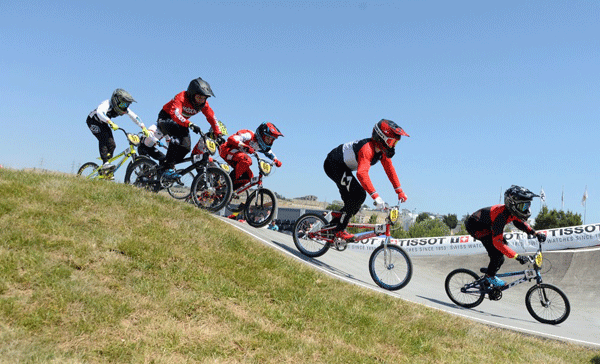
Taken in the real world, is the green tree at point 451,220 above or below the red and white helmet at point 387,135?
below

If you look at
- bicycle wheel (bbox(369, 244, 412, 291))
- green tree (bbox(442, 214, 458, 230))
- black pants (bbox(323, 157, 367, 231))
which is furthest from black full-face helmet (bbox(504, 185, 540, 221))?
green tree (bbox(442, 214, 458, 230))

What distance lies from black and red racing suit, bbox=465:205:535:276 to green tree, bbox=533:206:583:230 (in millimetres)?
63136

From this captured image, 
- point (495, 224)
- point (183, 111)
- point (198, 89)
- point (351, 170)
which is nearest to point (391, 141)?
point (351, 170)

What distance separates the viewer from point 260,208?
10391 mm

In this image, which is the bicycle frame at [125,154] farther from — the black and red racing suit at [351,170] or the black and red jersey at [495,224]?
the black and red jersey at [495,224]

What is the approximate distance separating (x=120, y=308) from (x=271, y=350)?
1.63 m

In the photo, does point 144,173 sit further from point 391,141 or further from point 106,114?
point 391,141

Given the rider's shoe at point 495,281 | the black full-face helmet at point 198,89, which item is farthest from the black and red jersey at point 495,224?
the black full-face helmet at point 198,89

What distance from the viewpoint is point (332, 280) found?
7.43 meters

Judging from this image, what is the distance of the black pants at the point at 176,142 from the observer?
998 centimetres

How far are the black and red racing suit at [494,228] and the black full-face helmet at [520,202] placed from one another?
0.56ft

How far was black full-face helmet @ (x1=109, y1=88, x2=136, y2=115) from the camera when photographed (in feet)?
37.3

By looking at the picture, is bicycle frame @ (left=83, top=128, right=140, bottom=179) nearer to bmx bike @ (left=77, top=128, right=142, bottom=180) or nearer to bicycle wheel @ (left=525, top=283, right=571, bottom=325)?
bmx bike @ (left=77, top=128, right=142, bottom=180)

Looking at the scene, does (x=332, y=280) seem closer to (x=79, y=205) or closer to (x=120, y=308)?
(x=120, y=308)
